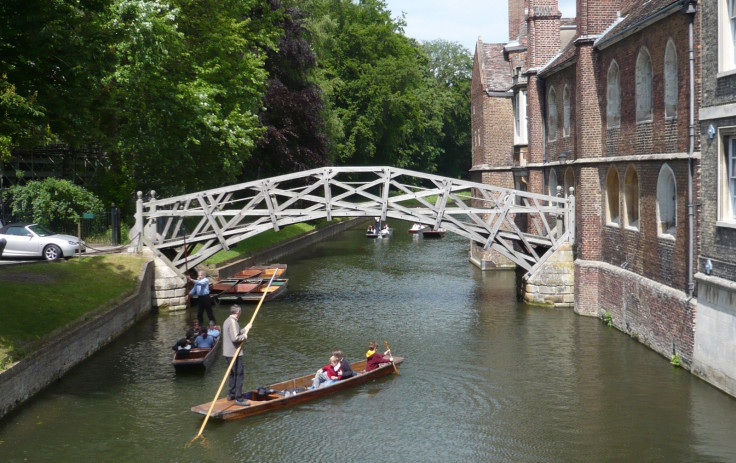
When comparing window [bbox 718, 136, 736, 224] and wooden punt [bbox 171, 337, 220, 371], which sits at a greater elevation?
window [bbox 718, 136, 736, 224]

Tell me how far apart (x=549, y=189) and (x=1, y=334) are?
61.4 feet

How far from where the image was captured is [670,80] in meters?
18.2

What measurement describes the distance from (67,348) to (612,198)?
14430mm

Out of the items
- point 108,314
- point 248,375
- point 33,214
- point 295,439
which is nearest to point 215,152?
point 33,214

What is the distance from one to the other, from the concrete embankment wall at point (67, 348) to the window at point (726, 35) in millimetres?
13785

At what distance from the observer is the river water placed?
1301 cm

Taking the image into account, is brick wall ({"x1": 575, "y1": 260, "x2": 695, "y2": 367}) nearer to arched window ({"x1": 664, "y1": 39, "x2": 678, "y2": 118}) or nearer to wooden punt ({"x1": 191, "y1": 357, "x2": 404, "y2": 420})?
arched window ({"x1": 664, "y1": 39, "x2": 678, "y2": 118})

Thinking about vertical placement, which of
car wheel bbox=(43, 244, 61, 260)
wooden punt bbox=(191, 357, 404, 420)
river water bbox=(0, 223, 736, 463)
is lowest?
river water bbox=(0, 223, 736, 463)

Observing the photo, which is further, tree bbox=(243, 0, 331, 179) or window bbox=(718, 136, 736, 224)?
tree bbox=(243, 0, 331, 179)

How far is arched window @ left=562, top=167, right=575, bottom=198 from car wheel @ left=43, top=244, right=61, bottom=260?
54.2ft

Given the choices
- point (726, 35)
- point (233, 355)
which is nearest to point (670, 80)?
point (726, 35)

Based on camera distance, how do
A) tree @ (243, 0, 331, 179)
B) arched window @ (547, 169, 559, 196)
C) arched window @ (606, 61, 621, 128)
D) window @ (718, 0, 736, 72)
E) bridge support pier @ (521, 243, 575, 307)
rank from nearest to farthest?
1. window @ (718, 0, 736, 72)
2. arched window @ (606, 61, 621, 128)
3. bridge support pier @ (521, 243, 575, 307)
4. arched window @ (547, 169, 559, 196)
5. tree @ (243, 0, 331, 179)

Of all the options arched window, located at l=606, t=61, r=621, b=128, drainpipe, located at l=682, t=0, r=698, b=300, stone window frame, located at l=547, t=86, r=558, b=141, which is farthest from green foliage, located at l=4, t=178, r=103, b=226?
drainpipe, located at l=682, t=0, r=698, b=300

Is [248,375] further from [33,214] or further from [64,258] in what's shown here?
[33,214]
